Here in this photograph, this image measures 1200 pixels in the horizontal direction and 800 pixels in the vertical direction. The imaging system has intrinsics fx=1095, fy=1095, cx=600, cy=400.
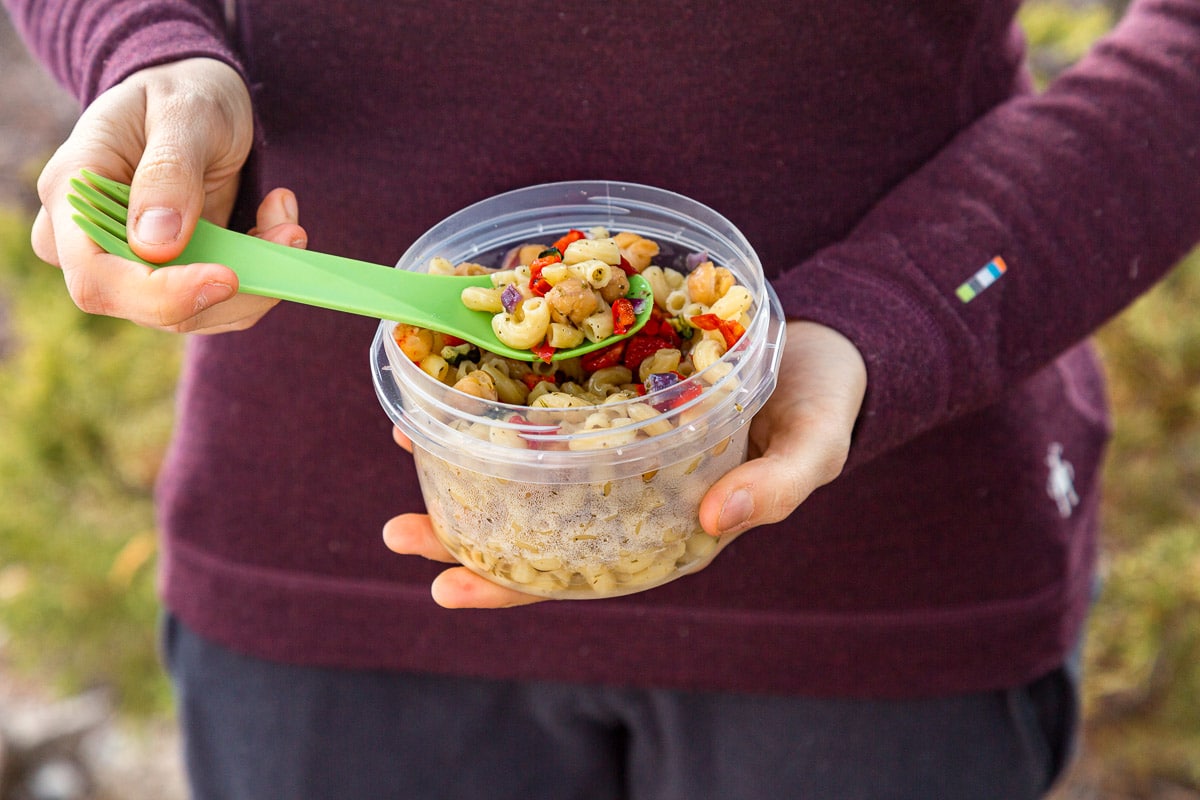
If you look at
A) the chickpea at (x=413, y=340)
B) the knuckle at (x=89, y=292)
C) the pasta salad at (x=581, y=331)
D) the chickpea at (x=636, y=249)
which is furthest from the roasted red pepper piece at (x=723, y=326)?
the knuckle at (x=89, y=292)

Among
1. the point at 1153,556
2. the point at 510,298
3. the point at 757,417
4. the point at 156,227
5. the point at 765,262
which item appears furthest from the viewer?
the point at 1153,556

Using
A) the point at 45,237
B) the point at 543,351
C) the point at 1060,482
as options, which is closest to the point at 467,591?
the point at 543,351

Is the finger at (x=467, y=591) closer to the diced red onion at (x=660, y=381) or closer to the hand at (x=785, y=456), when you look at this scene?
the hand at (x=785, y=456)

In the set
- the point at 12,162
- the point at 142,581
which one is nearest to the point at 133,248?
the point at 142,581

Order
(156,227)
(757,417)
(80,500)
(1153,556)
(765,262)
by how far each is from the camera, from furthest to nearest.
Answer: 1. (80,500)
2. (1153,556)
3. (765,262)
4. (757,417)
5. (156,227)

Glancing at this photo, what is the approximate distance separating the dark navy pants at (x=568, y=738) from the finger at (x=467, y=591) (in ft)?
1.17

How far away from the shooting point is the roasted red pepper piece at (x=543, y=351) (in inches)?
33.5

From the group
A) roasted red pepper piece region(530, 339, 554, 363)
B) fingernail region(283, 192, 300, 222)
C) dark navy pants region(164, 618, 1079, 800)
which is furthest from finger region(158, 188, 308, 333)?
dark navy pants region(164, 618, 1079, 800)

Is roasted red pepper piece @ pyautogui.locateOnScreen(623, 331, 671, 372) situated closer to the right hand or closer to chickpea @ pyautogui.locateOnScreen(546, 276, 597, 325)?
chickpea @ pyautogui.locateOnScreen(546, 276, 597, 325)

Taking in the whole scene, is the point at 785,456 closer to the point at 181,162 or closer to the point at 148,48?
the point at 181,162

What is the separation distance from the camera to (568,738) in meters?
1.25

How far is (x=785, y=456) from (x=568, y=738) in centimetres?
58

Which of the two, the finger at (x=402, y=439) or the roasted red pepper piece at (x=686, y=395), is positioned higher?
the roasted red pepper piece at (x=686, y=395)

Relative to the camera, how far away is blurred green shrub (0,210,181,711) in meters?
1.89
